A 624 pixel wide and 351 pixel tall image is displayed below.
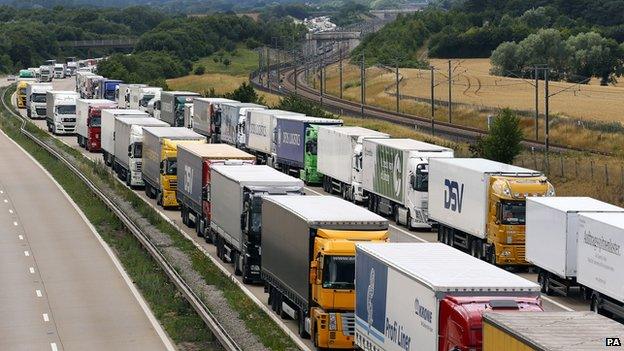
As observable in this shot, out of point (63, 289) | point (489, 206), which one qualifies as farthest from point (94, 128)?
point (63, 289)

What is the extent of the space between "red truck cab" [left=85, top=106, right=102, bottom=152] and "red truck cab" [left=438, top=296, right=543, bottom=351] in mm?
66784

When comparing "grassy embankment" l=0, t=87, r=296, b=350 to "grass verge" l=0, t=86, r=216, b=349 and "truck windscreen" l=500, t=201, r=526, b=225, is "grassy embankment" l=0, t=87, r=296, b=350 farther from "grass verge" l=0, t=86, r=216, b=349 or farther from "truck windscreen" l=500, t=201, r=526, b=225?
"truck windscreen" l=500, t=201, r=526, b=225

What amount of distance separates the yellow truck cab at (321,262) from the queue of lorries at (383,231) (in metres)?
0.04

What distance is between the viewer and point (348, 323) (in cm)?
3162

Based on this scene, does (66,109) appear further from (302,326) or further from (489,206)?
(302,326)

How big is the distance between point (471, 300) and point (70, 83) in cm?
17040

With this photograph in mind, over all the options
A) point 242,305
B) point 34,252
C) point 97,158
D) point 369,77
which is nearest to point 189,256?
→ point 34,252

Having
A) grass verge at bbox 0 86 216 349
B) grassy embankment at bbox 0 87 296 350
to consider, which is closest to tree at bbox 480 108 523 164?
grassy embankment at bbox 0 87 296 350

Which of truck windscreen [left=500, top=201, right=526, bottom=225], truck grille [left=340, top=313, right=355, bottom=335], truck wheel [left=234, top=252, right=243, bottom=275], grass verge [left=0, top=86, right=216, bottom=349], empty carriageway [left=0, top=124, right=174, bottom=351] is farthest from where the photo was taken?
truck windscreen [left=500, top=201, right=526, bottom=225]

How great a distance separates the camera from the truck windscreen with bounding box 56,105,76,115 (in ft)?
341

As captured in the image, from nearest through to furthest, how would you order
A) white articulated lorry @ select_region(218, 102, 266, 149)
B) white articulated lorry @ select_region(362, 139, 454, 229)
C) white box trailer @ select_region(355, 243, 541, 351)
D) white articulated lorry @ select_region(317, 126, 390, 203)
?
white box trailer @ select_region(355, 243, 541, 351) < white articulated lorry @ select_region(362, 139, 454, 229) < white articulated lorry @ select_region(317, 126, 390, 203) < white articulated lorry @ select_region(218, 102, 266, 149)

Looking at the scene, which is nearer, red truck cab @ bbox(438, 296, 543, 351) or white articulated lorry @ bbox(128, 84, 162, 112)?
red truck cab @ bbox(438, 296, 543, 351)

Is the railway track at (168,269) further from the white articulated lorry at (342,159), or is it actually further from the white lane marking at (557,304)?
the white articulated lorry at (342,159)

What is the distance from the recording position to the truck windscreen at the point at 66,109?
10406 centimetres
